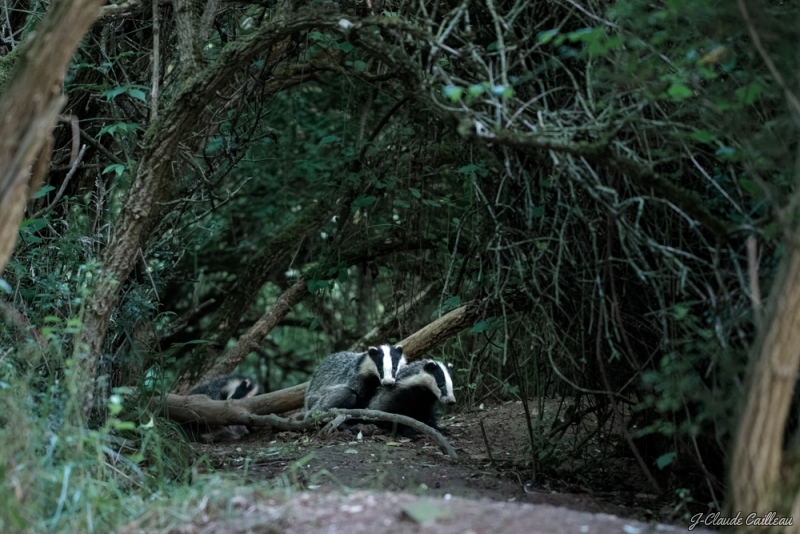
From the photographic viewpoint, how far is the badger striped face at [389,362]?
24.9 ft

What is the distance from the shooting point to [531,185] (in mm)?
4914

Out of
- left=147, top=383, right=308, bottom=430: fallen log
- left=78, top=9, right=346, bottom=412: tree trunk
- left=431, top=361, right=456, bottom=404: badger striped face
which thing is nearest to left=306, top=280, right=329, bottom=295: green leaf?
left=147, top=383, right=308, bottom=430: fallen log

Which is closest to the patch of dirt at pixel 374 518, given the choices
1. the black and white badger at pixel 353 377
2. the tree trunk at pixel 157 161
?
the tree trunk at pixel 157 161

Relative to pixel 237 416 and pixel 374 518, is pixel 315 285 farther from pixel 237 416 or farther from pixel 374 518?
pixel 374 518

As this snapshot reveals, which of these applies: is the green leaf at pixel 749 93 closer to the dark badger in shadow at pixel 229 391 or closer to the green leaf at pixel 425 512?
the green leaf at pixel 425 512

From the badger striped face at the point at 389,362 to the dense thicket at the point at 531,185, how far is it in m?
0.84

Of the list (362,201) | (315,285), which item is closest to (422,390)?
(315,285)

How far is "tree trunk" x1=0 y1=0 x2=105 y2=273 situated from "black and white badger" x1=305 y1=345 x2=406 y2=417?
4.47 meters

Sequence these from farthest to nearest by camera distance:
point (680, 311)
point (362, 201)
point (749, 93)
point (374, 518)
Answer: point (362, 201) < point (680, 311) < point (749, 93) < point (374, 518)

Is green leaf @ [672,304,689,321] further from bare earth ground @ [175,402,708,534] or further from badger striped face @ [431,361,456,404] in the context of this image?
badger striped face @ [431,361,456,404]

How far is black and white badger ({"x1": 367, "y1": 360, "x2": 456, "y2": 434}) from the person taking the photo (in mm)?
7668

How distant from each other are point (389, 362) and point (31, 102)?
4752mm

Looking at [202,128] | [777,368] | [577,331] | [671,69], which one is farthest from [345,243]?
[777,368]

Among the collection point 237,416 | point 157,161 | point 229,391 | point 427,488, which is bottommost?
point 229,391
